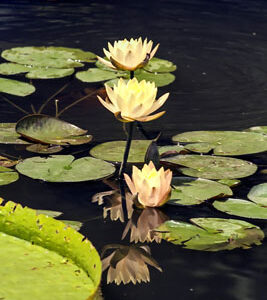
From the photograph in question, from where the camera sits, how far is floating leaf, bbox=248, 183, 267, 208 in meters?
2.21

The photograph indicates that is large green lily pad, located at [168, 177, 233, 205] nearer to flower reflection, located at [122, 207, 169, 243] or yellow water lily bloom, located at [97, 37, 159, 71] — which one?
flower reflection, located at [122, 207, 169, 243]

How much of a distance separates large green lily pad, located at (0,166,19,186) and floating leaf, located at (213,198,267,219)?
72 centimetres

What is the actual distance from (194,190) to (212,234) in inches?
11.6

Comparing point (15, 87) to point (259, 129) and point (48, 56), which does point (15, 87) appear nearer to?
point (48, 56)

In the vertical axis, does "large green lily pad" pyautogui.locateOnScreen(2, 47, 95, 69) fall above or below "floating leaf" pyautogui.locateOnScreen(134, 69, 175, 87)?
above

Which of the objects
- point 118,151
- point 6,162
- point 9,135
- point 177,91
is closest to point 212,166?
point 118,151

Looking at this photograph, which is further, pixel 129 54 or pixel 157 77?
pixel 157 77

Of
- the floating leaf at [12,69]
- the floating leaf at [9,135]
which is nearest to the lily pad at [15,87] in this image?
the floating leaf at [12,69]

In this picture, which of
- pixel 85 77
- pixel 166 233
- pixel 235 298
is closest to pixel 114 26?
pixel 85 77

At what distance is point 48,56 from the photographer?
153 inches

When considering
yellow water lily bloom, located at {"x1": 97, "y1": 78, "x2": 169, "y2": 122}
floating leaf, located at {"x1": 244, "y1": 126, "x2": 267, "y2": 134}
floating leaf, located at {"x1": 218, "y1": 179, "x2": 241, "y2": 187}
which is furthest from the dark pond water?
yellow water lily bloom, located at {"x1": 97, "y1": 78, "x2": 169, "y2": 122}

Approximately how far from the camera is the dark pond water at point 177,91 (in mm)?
1819

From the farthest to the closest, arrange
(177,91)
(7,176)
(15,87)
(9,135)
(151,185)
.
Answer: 1. (177,91)
2. (15,87)
3. (9,135)
4. (7,176)
5. (151,185)

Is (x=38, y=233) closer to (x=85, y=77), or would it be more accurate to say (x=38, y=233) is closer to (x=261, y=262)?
(x=261, y=262)
